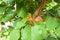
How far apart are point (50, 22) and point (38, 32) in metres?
0.07

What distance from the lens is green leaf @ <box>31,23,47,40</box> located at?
0.70m

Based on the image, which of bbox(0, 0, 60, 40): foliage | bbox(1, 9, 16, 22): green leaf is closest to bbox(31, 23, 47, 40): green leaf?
bbox(0, 0, 60, 40): foliage

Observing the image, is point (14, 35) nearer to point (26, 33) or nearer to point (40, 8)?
point (26, 33)

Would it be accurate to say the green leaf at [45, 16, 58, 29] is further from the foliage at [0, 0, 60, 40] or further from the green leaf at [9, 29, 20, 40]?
the green leaf at [9, 29, 20, 40]

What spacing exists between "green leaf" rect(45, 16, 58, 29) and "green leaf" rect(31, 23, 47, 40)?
3cm

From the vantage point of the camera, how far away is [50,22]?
Answer: 0.75 m

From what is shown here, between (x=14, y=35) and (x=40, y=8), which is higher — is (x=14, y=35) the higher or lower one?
the lower one

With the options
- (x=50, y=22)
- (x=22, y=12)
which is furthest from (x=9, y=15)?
(x=50, y=22)

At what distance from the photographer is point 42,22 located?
747mm

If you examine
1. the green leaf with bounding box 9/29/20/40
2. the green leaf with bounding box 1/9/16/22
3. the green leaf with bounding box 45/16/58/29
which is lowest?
the green leaf with bounding box 9/29/20/40

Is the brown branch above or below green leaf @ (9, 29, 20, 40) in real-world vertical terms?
above

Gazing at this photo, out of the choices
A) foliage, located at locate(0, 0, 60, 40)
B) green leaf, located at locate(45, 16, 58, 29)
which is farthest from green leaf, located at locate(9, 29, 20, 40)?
green leaf, located at locate(45, 16, 58, 29)

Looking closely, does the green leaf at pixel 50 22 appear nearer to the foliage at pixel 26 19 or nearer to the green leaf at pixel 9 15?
the foliage at pixel 26 19

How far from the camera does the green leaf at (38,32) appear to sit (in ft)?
2.31
